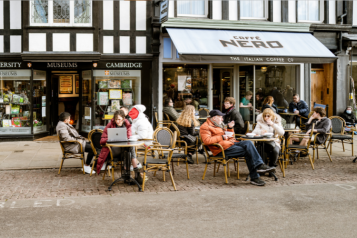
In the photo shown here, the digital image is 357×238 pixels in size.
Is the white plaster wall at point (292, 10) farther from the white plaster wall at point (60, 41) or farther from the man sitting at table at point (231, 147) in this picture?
the man sitting at table at point (231, 147)

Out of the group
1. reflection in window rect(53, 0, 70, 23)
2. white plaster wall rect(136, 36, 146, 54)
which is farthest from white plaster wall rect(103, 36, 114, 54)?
reflection in window rect(53, 0, 70, 23)

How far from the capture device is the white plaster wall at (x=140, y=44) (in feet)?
42.3

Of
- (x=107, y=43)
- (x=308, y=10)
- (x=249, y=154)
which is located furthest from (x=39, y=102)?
(x=308, y=10)

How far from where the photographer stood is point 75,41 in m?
12.4

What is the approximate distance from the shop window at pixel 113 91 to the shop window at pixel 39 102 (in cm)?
183

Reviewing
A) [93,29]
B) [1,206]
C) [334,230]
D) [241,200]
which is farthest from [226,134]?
[93,29]

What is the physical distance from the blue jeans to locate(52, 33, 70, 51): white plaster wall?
7365 mm

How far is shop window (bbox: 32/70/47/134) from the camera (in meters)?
12.8

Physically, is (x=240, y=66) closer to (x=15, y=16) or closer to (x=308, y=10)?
(x=308, y=10)

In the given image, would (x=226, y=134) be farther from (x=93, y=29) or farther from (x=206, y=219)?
(x=93, y=29)

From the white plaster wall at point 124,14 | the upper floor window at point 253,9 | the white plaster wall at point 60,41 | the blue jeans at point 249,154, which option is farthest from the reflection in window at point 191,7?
the blue jeans at point 249,154

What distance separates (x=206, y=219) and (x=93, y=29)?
357 inches

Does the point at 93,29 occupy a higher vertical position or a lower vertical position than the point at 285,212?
higher

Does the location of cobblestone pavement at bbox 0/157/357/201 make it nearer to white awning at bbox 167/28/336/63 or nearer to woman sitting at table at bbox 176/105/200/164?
woman sitting at table at bbox 176/105/200/164
